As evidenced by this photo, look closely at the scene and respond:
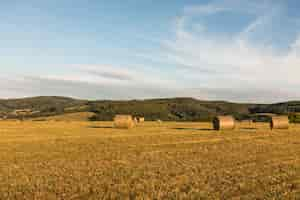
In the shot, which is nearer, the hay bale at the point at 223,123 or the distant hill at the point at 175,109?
the hay bale at the point at 223,123

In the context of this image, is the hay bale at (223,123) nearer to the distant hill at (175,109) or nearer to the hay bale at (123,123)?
the hay bale at (123,123)

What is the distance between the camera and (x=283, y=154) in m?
15.5

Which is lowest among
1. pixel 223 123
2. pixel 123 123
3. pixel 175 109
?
pixel 123 123

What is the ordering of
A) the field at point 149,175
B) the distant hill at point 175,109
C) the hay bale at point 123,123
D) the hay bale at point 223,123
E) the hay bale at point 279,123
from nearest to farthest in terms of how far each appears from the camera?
the field at point 149,175 < the hay bale at point 223,123 < the hay bale at point 279,123 < the hay bale at point 123,123 < the distant hill at point 175,109

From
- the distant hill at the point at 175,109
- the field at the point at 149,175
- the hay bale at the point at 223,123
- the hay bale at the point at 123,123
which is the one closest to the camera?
the field at the point at 149,175

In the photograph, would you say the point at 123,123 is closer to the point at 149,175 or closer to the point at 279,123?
the point at 279,123

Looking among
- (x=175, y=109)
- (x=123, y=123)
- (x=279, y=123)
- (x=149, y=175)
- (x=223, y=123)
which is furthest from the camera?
(x=175, y=109)

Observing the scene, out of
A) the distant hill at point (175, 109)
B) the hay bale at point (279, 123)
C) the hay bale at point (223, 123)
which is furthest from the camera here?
the distant hill at point (175, 109)

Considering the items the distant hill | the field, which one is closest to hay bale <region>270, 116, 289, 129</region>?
the field

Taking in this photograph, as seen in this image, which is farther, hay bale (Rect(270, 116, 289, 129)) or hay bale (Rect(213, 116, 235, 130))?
hay bale (Rect(270, 116, 289, 129))

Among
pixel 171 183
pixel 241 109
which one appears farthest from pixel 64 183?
pixel 241 109

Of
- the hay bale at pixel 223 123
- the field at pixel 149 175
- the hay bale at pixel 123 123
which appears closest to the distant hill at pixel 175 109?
the hay bale at pixel 123 123

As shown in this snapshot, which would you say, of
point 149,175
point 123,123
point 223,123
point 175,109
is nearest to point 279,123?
point 223,123

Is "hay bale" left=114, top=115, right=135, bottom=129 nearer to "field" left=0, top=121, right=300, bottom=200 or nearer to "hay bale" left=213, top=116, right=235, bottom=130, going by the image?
"hay bale" left=213, top=116, right=235, bottom=130
